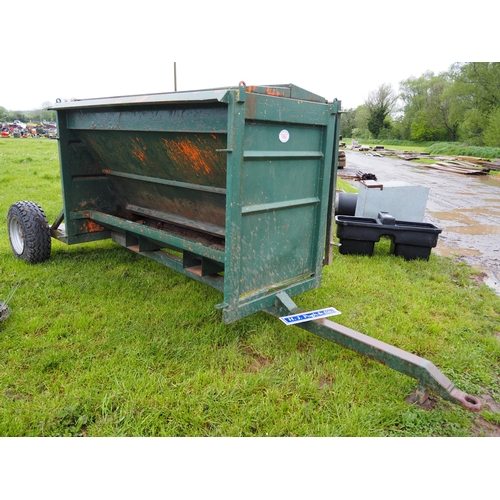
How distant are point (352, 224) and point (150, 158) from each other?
2.90m

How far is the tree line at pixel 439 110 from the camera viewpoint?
30922mm

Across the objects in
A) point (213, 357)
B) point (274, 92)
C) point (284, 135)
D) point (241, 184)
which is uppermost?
point (274, 92)

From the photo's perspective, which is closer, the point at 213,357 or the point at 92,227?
the point at 213,357

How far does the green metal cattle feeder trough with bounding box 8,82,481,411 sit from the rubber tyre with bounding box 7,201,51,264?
0.87 meters

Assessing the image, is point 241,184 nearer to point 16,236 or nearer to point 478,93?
point 16,236

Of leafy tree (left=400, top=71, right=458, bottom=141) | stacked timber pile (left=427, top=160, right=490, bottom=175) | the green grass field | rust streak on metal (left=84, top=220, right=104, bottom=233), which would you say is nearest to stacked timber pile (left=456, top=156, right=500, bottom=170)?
stacked timber pile (left=427, top=160, right=490, bottom=175)

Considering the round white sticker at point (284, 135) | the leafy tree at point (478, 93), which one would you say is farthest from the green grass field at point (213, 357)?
the leafy tree at point (478, 93)

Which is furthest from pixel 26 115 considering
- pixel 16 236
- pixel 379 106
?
pixel 16 236

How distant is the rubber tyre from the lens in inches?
197

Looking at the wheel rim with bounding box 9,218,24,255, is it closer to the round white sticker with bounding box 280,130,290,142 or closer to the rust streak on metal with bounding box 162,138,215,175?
the rust streak on metal with bounding box 162,138,215,175

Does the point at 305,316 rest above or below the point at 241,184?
below

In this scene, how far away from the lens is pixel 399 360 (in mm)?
2775

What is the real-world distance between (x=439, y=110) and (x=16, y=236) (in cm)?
4749

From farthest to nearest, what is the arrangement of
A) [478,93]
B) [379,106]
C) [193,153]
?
[379,106] → [478,93] → [193,153]
